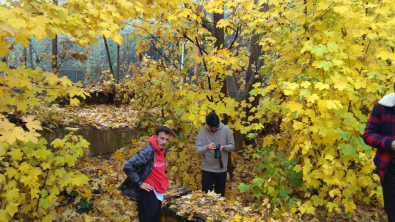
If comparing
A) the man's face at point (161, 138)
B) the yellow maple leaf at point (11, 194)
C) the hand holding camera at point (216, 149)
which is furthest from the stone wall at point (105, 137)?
the man's face at point (161, 138)

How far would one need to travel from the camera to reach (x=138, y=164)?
3047 millimetres

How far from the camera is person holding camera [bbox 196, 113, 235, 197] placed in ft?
14.8

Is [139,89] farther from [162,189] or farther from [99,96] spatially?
[162,189]

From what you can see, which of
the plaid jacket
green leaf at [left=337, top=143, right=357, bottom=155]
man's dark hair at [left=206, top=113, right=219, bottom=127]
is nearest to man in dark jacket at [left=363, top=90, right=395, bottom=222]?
the plaid jacket

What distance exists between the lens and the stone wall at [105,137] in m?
6.36

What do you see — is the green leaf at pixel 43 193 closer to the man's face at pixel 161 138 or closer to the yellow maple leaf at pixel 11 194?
the yellow maple leaf at pixel 11 194

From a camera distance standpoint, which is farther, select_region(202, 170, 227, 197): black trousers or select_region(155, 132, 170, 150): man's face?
select_region(202, 170, 227, 197): black trousers

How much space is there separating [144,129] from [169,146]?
3.64 ft

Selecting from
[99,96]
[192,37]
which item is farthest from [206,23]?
[99,96]

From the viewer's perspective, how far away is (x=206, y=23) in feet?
19.8

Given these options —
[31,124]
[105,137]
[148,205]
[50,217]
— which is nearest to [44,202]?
[50,217]

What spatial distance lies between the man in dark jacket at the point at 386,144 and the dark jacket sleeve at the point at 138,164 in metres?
2.30

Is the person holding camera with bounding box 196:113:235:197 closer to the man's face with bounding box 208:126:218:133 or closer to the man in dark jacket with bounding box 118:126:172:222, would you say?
the man's face with bounding box 208:126:218:133

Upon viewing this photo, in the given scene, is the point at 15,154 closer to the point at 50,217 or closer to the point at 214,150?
the point at 50,217
